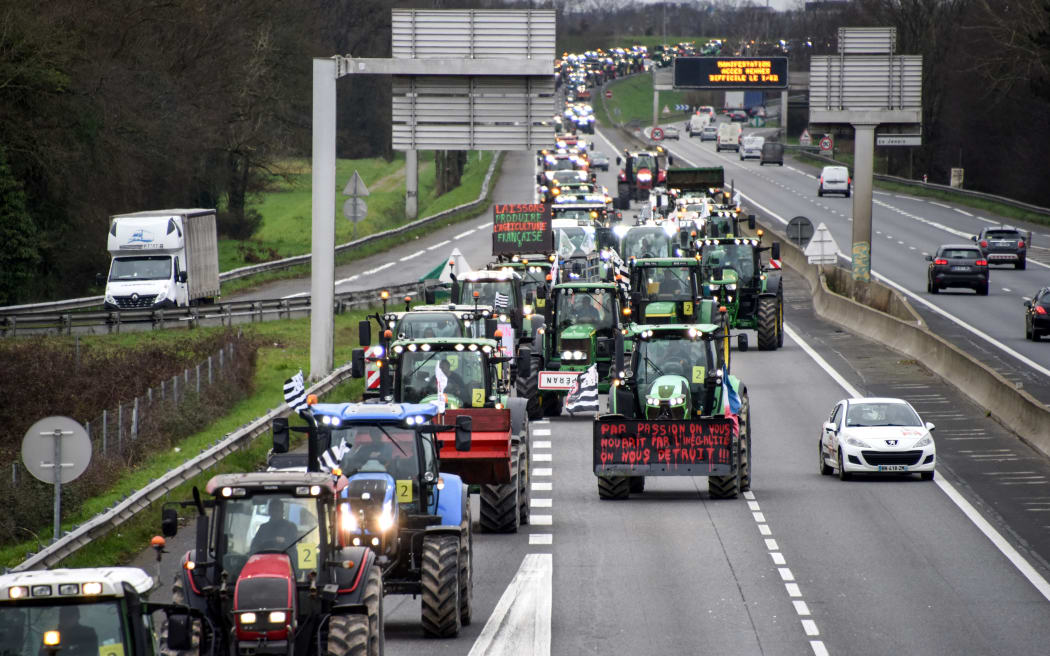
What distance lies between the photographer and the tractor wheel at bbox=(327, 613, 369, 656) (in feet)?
42.7

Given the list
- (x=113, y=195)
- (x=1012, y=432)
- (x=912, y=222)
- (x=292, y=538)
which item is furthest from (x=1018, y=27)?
(x=292, y=538)

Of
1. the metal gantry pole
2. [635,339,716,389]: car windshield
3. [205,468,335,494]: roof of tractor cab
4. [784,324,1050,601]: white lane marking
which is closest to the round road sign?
[205,468,335,494]: roof of tractor cab

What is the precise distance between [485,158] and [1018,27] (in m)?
50.0

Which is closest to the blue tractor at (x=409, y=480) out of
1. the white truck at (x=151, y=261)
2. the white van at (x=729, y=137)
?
the white truck at (x=151, y=261)

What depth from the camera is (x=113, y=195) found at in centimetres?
6369

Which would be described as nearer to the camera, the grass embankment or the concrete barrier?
the grass embankment

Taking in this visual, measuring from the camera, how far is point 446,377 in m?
23.2

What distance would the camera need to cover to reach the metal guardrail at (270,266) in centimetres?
5150

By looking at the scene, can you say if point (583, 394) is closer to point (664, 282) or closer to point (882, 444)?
point (664, 282)

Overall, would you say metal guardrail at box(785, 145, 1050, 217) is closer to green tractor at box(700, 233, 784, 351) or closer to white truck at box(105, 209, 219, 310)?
green tractor at box(700, 233, 784, 351)

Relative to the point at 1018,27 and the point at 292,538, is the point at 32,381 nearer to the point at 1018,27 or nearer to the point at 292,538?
the point at 292,538

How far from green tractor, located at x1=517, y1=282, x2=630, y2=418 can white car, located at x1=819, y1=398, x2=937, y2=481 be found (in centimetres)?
670

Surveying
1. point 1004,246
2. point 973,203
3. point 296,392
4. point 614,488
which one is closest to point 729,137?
point 973,203

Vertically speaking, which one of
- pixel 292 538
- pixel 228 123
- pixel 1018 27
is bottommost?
pixel 292 538
